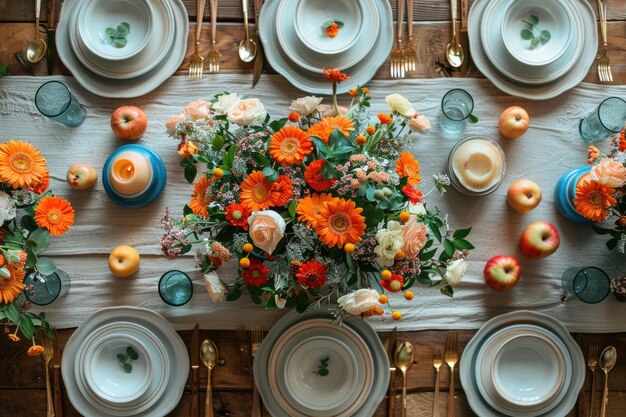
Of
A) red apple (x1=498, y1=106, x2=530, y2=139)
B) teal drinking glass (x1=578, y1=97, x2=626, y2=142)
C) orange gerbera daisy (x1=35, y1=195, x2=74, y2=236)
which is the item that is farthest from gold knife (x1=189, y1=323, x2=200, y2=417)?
teal drinking glass (x1=578, y1=97, x2=626, y2=142)

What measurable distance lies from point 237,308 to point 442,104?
2.56ft

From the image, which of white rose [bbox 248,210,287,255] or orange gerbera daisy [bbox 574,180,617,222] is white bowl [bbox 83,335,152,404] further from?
orange gerbera daisy [bbox 574,180,617,222]

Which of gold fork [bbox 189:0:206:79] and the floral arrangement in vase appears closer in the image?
the floral arrangement in vase

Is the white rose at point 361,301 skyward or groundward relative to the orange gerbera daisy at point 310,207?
→ groundward

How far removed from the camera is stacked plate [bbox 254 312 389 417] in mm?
1646

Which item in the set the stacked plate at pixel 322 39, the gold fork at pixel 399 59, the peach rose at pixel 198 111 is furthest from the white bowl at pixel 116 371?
the gold fork at pixel 399 59

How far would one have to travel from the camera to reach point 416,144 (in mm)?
1731

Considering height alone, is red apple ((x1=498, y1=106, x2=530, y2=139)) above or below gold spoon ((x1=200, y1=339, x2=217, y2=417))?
above

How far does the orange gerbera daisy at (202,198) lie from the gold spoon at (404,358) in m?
0.68

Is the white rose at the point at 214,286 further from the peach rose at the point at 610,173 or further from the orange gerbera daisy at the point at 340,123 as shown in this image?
the peach rose at the point at 610,173

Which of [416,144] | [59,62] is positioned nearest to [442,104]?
[416,144]

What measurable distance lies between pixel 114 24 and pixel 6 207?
631 millimetres

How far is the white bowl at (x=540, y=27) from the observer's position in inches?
67.2

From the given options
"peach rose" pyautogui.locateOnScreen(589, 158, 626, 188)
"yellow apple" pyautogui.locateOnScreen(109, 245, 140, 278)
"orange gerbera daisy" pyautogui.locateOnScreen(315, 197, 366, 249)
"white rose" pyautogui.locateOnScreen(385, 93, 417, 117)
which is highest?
"white rose" pyautogui.locateOnScreen(385, 93, 417, 117)
